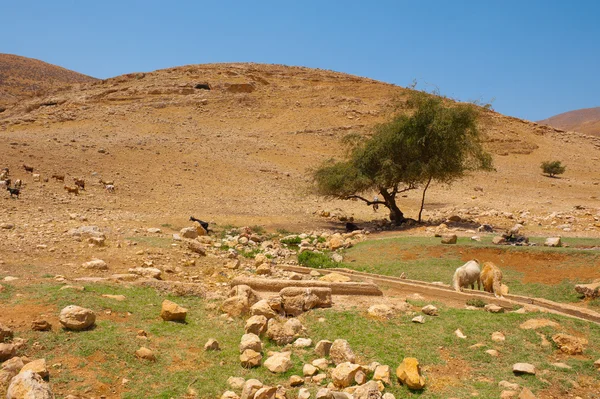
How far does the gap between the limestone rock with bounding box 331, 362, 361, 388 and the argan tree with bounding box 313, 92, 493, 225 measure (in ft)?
42.5

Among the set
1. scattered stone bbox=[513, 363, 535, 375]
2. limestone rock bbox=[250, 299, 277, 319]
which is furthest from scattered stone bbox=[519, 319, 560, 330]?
limestone rock bbox=[250, 299, 277, 319]

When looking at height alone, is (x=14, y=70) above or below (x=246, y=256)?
above

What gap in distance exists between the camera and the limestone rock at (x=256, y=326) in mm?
6078

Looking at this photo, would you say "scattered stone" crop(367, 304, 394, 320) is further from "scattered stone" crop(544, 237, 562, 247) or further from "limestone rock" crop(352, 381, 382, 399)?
"scattered stone" crop(544, 237, 562, 247)

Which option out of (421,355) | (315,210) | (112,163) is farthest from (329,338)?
(112,163)

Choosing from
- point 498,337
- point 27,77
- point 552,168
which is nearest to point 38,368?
point 498,337

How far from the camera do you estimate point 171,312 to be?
6.34 meters

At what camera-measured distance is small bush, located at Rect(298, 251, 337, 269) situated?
11898 millimetres

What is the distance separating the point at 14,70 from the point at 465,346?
68371 millimetres

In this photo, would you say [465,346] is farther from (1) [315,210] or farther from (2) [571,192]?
(2) [571,192]

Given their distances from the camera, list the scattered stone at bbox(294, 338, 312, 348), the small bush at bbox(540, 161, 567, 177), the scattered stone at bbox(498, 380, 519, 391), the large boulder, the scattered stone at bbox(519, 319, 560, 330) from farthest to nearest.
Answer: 1. the small bush at bbox(540, 161, 567, 177)
2. the scattered stone at bbox(519, 319, 560, 330)
3. the scattered stone at bbox(294, 338, 312, 348)
4. the large boulder
5. the scattered stone at bbox(498, 380, 519, 391)

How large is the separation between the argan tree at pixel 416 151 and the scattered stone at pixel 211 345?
1277cm

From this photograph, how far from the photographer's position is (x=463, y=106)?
1773cm

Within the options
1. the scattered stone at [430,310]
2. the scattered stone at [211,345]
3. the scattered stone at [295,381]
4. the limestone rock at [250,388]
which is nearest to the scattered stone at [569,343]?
the scattered stone at [430,310]
